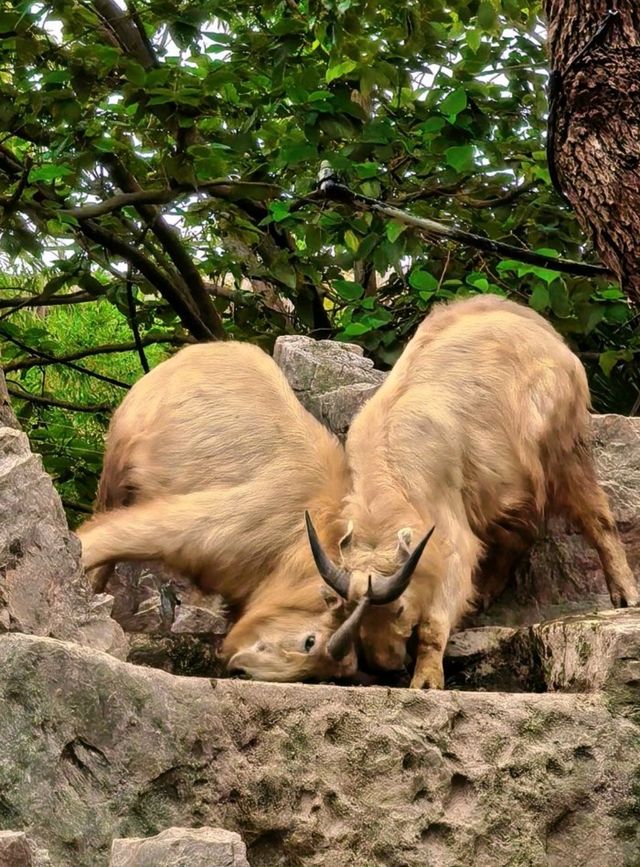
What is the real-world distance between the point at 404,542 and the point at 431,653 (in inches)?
17.5

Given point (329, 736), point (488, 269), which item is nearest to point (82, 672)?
point (329, 736)

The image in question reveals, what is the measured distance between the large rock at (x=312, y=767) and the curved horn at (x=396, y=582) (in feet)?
1.65

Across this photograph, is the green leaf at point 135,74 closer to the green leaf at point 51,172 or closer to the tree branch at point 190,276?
the green leaf at point 51,172

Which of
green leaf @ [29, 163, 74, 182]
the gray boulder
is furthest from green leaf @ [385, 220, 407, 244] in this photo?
the gray boulder

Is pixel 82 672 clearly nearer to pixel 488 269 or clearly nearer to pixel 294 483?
pixel 294 483

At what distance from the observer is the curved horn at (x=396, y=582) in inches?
185

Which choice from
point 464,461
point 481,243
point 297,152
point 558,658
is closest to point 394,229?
point 297,152

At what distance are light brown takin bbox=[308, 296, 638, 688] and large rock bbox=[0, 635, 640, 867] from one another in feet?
2.50

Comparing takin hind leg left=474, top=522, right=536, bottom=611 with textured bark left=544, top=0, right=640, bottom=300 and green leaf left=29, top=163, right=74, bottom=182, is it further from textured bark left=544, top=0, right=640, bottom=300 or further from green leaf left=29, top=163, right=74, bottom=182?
green leaf left=29, top=163, right=74, bottom=182

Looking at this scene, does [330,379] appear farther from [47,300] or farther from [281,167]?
[47,300]

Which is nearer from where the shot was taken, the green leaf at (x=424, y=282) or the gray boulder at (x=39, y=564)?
the gray boulder at (x=39, y=564)

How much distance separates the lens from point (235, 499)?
5.72m

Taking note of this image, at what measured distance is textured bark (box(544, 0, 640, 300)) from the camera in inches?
186

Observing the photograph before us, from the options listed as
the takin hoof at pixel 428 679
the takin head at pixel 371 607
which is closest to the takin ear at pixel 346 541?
the takin head at pixel 371 607
